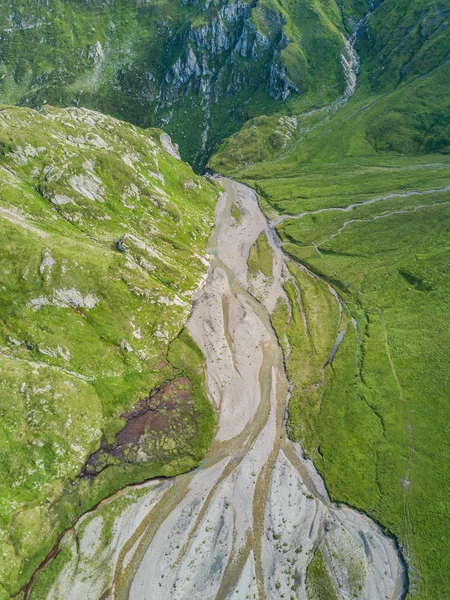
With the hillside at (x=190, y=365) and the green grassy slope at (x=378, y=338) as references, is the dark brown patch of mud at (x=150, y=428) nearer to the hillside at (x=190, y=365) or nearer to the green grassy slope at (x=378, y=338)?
the hillside at (x=190, y=365)

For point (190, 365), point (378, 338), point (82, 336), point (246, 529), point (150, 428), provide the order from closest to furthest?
point (246, 529), point (150, 428), point (82, 336), point (190, 365), point (378, 338)

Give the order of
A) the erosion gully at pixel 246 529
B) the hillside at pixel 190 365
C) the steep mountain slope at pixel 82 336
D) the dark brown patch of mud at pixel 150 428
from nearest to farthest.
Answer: the erosion gully at pixel 246 529
the hillside at pixel 190 365
the steep mountain slope at pixel 82 336
the dark brown patch of mud at pixel 150 428

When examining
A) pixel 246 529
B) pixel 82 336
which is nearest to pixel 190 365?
pixel 82 336

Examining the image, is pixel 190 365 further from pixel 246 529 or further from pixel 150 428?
pixel 246 529

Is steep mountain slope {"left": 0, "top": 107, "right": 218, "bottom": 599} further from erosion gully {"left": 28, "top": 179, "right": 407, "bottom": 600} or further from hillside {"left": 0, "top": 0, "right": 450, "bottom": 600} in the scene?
erosion gully {"left": 28, "top": 179, "right": 407, "bottom": 600}

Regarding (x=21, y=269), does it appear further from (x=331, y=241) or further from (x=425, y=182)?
(x=425, y=182)

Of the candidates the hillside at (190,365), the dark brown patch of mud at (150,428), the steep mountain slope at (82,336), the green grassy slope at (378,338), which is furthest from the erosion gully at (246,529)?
the dark brown patch of mud at (150,428)

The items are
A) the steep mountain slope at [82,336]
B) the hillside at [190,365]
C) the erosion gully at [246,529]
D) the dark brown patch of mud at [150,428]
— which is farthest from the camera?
the dark brown patch of mud at [150,428]

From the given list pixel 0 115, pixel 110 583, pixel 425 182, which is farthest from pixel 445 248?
pixel 0 115
